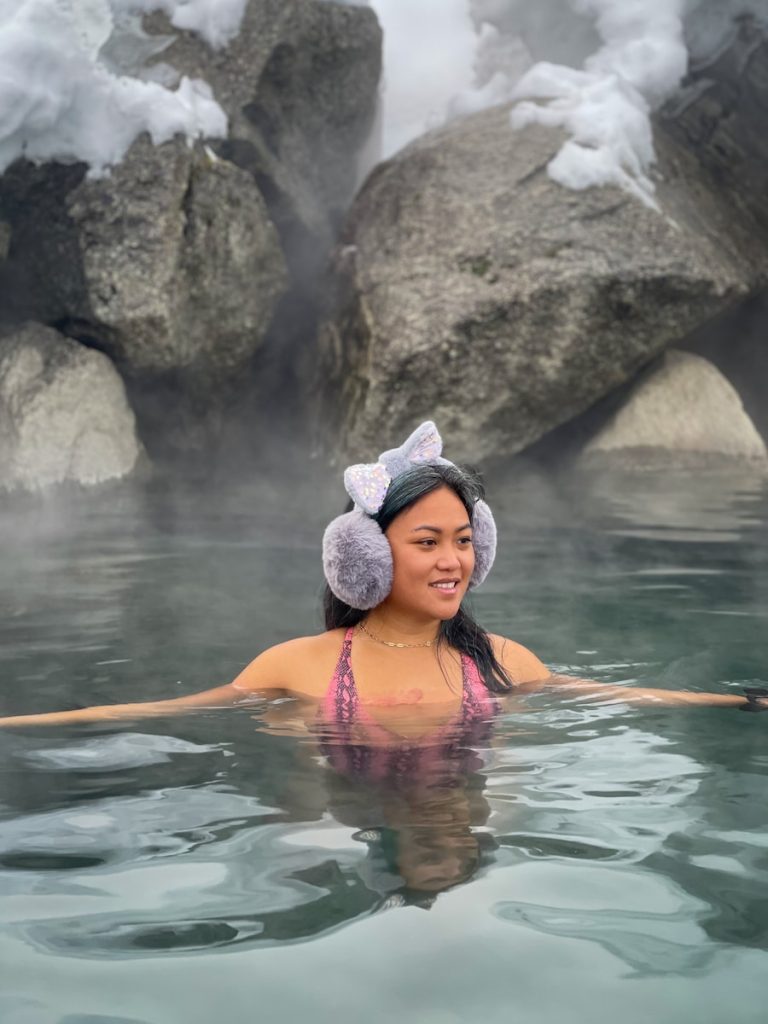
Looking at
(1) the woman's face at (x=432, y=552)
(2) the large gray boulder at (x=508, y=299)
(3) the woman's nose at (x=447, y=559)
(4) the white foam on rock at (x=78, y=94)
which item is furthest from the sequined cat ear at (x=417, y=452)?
(4) the white foam on rock at (x=78, y=94)

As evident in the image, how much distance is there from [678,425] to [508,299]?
5.78 feet

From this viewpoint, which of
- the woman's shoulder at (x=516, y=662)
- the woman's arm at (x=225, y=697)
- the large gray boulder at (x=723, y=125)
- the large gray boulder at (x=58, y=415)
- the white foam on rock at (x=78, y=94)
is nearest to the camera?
the woman's arm at (x=225, y=697)

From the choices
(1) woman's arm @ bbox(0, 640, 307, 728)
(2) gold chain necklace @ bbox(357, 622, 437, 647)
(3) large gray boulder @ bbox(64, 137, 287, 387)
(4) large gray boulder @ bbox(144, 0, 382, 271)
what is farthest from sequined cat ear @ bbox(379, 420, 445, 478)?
(4) large gray boulder @ bbox(144, 0, 382, 271)

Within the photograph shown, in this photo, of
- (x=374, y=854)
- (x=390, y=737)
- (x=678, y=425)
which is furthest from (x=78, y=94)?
(x=374, y=854)

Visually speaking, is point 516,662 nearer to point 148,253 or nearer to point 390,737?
point 390,737

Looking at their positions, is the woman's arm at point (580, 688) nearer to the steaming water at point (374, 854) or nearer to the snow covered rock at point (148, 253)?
the steaming water at point (374, 854)

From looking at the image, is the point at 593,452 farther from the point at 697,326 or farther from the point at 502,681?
the point at 502,681

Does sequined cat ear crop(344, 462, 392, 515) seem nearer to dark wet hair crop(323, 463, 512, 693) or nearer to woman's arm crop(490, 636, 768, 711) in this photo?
dark wet hair crop(323, 463, 512, 693)

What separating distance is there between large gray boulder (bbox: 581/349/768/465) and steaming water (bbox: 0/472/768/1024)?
16.6 feet

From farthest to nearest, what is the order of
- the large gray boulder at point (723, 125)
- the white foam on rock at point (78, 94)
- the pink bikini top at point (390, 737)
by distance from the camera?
1. the large gray boulder at point (723, 125)
2. the white foam on rock at point (78, 94)
3. the pink bikini top at point (390, 737)

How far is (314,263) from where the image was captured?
10844 millimetres

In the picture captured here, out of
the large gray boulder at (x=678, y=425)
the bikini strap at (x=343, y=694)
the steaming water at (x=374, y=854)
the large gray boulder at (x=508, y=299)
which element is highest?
the large gray boulder at (x=508, y=299)

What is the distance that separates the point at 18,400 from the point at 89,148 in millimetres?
1847

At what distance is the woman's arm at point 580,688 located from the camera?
351cm
